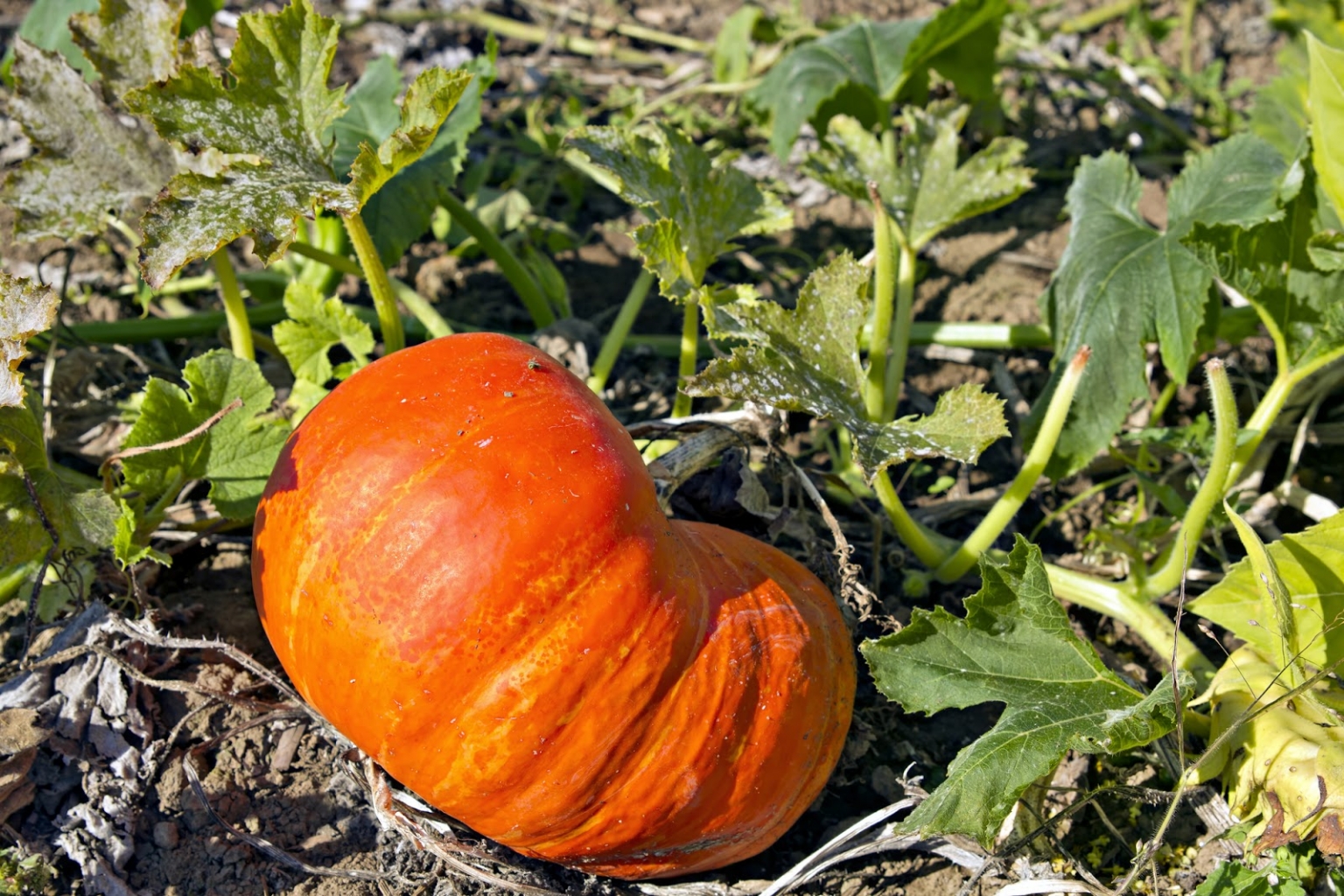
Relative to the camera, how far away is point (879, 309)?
8.22 ft

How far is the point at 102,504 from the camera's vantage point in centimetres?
214

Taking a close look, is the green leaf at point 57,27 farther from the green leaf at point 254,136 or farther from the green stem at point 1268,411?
the green stem at point 1268,411

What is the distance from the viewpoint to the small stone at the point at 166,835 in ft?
7.04

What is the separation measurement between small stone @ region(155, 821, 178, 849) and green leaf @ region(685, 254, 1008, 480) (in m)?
1.32

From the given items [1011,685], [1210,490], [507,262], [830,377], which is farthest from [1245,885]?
[507,262]

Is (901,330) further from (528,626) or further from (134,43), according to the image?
(134,43)

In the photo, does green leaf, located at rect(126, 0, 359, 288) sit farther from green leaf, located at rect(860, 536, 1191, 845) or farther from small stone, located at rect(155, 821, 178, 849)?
green leaf, located at rect(860, 536, 1191, 845)

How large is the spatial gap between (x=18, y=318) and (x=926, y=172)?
212 cm

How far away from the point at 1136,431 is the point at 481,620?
6.27ft

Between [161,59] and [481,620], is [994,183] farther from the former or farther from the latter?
[161,59]

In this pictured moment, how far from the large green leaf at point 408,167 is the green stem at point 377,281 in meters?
0.37


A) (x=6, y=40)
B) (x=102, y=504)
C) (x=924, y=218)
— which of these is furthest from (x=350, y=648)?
(x=6, y=40)

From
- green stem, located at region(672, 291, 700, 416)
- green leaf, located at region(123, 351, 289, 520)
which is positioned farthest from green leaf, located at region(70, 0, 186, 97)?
green stem, located at region(672, 291, 700, 416)

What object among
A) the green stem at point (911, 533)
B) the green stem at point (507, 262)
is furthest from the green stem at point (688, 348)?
the green stem at point (507, 262)
